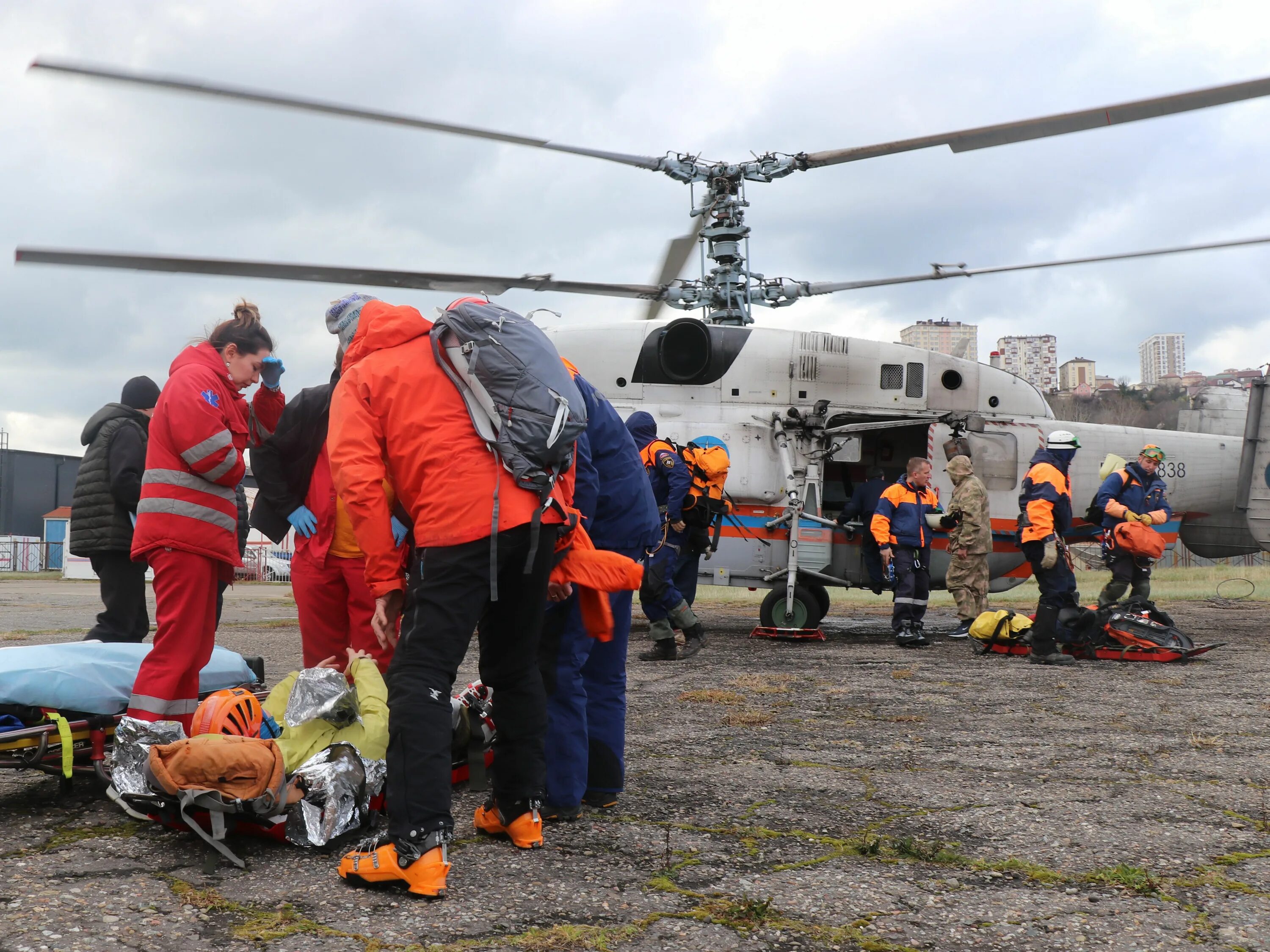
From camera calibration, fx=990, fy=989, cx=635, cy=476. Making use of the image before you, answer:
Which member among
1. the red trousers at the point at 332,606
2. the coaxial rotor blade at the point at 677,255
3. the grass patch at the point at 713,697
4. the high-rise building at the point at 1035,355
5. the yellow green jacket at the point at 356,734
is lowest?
the grass patch at the point at 713,697

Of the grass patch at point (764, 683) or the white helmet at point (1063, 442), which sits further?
the white helmet at point (1063, 442)

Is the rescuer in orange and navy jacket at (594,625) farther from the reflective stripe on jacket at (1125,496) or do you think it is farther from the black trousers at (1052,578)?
the reflective stripe on jacket at (1125,496)

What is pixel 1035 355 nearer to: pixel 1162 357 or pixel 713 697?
pixel 1162 357

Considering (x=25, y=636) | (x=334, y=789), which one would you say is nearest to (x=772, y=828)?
(x=334, y=789)

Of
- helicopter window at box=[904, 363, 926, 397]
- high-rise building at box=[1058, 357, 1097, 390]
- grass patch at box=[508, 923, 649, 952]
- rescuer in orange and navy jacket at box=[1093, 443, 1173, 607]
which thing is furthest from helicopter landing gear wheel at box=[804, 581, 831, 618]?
high-rise building at box=[1058, 357, 1097, 390]

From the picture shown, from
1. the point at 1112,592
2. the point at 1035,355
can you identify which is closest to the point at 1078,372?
the point at 1035,355

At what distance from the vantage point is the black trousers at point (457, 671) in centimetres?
263

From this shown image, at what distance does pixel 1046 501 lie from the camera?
25.3ft

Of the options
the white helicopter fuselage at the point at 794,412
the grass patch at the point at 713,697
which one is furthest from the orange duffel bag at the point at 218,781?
the white helicopter fuselage at the point at 794,412

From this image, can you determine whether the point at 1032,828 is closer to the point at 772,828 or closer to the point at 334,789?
the point at 772,828

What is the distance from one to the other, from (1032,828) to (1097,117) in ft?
14.5

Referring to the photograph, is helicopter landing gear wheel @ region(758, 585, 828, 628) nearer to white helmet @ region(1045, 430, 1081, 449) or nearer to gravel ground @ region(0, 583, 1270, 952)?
white helmet @ region(1045, 430, 1081, 449)

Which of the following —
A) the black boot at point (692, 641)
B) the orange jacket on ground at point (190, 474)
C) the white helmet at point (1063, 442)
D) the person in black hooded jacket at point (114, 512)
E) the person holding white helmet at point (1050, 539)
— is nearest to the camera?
the orange jacket on ground at point (190, 474)

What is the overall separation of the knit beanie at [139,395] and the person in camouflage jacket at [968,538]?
7.22 meters
